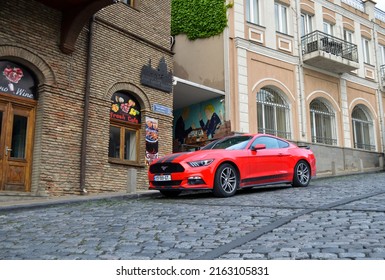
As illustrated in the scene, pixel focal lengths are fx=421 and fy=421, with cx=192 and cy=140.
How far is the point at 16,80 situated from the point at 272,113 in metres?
11.4

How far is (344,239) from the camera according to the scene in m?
4.79

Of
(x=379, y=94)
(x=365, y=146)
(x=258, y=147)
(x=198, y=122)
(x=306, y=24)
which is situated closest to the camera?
(x=258, y=147)

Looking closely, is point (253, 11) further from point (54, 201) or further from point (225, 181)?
point (54, 201)

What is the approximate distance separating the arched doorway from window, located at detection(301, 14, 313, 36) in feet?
47.1

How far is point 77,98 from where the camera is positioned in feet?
39.7

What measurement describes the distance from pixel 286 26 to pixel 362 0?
786 centimetres

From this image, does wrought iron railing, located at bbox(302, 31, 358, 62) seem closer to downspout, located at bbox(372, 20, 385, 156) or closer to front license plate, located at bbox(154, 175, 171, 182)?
downspout, located at bbox(372, 20, 385, 156)

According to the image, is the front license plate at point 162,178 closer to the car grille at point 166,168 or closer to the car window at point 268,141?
Result: the car grille at point 166,168

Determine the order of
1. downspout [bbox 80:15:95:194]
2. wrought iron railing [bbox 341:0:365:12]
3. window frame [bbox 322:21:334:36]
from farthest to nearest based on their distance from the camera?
1. wrought iron railing [bbox 341:0:365:12]
2. window frame [bbox 322:21:334:36]
3. downspout [bbox 80:15:95:194]

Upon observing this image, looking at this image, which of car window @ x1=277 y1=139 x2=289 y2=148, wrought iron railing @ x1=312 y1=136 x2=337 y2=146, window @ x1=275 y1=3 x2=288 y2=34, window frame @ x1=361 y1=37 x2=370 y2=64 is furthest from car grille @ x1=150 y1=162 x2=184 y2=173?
window frame @ x1=361 y1=37 x2=370 y2=64

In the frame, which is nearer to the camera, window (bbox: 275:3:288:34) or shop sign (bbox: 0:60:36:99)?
shop sign (bbox: 0:60:36:99)

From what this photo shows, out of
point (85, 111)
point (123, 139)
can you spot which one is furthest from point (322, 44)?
point (85, 111)

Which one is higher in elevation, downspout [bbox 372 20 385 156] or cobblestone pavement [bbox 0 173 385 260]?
downspout [bbox 372 20 385 156]

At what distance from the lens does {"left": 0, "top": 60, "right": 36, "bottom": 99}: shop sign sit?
10863 mm
